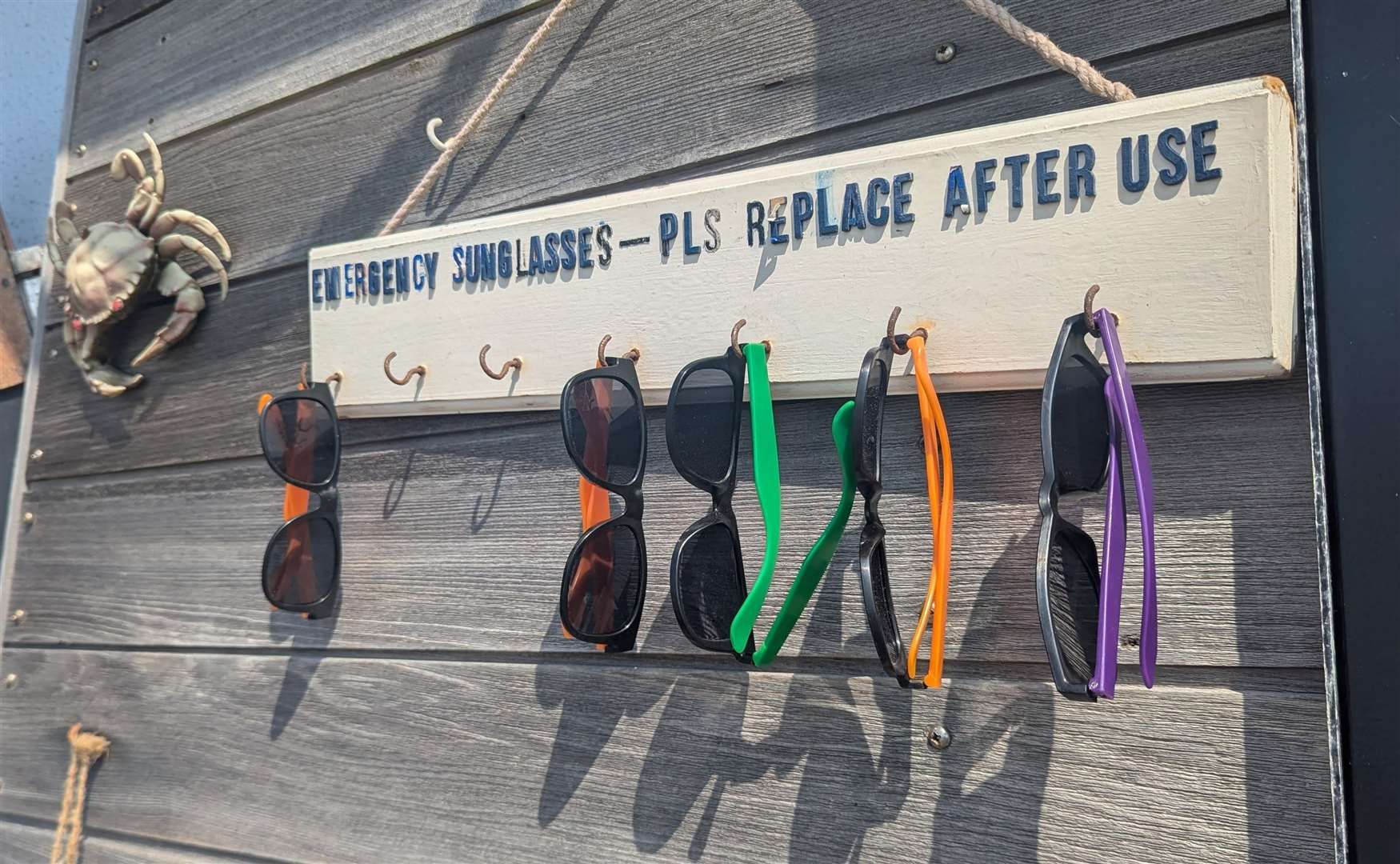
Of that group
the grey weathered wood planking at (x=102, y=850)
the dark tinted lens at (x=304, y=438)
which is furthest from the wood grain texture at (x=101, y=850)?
the dark tinted lens at (x=304, y=438)

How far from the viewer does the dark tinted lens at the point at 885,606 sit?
2.12ft

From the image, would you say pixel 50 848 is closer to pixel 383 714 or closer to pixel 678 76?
pixel 383 714

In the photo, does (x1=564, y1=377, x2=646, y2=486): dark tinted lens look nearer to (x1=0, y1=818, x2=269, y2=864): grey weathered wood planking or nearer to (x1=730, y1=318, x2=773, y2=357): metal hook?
(x1=730, y1=318, x2=773, y2=357): metal hook

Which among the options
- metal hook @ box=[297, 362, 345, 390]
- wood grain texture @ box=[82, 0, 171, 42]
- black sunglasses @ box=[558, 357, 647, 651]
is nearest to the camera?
black sunglasses @ box=[558, 357, 647, 651]

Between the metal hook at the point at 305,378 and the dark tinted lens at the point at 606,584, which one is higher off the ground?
the metal hook at the point at 305,378

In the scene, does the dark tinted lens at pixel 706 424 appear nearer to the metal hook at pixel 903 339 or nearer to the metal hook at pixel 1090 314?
the metal hook at pixel 903 339

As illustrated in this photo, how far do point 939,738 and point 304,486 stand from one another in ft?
2.05

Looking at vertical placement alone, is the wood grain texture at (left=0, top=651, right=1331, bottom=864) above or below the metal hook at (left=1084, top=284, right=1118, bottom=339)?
below

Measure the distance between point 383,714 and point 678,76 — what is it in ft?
2.14

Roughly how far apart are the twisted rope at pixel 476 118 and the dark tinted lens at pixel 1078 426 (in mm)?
544

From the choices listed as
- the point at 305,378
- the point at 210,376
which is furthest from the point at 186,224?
the point at 305,378

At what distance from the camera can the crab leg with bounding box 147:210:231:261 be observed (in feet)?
3.88

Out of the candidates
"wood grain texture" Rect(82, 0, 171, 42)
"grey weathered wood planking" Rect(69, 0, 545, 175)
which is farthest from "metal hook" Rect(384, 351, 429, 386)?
"wood grain texture" Rect(82, 0, 171, 42)

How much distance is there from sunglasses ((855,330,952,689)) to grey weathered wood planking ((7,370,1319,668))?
0.26 ft
